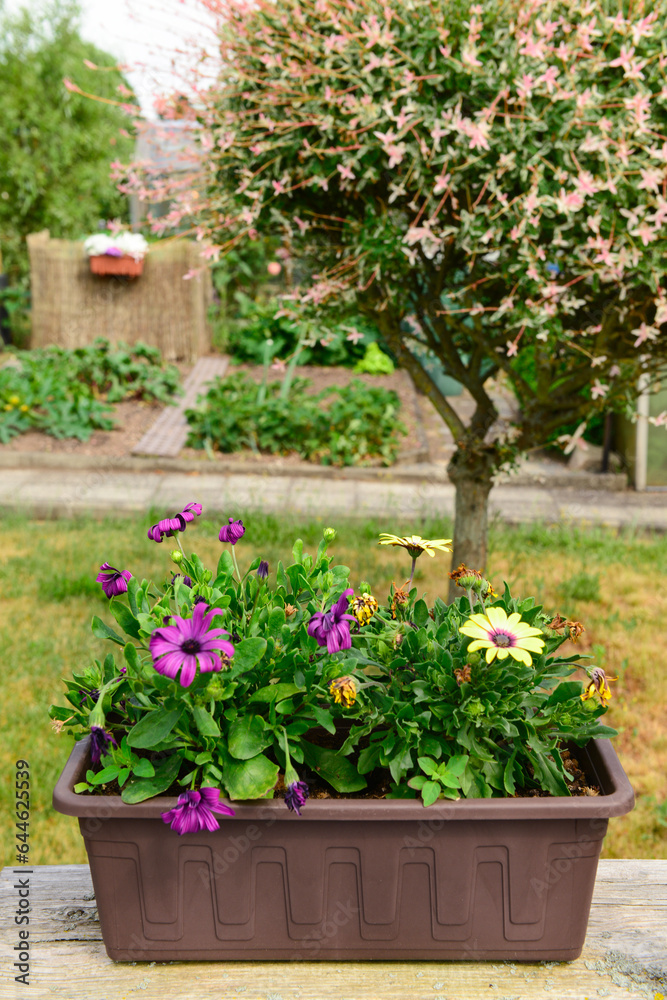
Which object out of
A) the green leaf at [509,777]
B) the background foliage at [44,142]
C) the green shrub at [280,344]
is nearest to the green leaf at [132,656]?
the green leaf at [509,777]

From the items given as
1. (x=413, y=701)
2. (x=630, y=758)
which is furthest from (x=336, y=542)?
(x=413, y=701)

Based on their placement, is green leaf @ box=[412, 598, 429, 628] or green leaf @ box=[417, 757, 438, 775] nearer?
green leaf @ box=[417, 757, 438, 775]

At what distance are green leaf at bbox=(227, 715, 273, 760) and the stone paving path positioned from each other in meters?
4.89

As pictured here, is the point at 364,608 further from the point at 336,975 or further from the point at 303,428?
the point at 303,428

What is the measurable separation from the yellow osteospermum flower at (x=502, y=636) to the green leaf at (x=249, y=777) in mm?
332

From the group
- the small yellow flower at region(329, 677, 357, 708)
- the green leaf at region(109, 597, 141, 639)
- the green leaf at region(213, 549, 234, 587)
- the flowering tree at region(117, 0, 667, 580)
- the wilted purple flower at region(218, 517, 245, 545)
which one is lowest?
the small yellow flower at region(329, 677, 357, 708)

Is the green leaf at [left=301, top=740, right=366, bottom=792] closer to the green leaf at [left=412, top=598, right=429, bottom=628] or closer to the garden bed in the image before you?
the green leaf at [left=412, top=598, right=429, bottom=628]

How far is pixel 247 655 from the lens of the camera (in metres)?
1.20

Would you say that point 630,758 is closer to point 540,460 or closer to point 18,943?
point 18,943

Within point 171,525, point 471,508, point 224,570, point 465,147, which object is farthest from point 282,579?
point 471,508

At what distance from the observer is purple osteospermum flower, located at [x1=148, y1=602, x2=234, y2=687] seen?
3.53 ft

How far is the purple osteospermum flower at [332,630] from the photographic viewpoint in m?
1.18

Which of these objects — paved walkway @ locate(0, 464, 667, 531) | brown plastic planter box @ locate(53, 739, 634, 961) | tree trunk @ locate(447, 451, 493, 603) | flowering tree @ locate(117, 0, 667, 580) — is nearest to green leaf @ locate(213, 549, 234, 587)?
brown plastic planter box @ locate(53, 739, 634, 961)

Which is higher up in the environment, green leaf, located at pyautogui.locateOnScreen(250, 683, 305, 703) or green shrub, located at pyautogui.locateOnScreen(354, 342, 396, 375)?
green leaf, located at pyautogui.locateOnScreen(250, 683, 305, 703)
